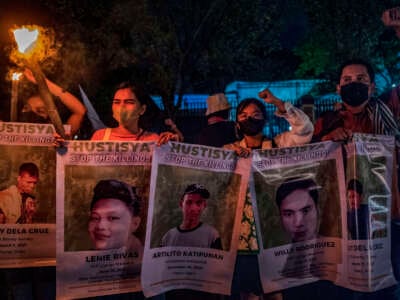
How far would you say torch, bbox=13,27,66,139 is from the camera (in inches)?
160

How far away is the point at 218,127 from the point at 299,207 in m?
1.86

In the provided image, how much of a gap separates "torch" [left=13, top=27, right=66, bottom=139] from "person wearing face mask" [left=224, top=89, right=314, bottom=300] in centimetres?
143

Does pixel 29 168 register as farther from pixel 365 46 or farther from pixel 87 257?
pixel 365 46

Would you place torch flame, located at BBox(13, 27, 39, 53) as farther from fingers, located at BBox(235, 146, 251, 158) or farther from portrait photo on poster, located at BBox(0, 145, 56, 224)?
fingers, located at BBox(235, 146, 251, 158)

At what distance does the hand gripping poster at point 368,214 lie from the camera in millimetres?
4164

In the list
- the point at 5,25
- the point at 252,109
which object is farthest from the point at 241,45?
the point at 252,109

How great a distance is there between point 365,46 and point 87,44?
9.97 metres

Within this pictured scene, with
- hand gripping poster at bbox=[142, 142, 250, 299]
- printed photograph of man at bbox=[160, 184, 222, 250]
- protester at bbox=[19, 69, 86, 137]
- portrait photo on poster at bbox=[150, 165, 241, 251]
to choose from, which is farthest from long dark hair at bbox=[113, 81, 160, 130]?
printed photograph of man at bbox=[160, 184, 222, 250]

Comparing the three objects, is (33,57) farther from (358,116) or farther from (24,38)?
(358,116)

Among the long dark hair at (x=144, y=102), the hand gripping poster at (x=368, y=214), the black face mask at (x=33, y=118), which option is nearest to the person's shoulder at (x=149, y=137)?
the long dark hair at (x=144, y=102)

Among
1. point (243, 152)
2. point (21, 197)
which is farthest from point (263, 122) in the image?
point (21, 197)

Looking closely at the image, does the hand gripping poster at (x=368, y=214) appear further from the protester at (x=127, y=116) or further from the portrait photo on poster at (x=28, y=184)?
the portrait photo on poster at (x=28, y=184)

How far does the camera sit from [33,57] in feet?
13.6

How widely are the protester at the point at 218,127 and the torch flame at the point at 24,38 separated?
1.98m
